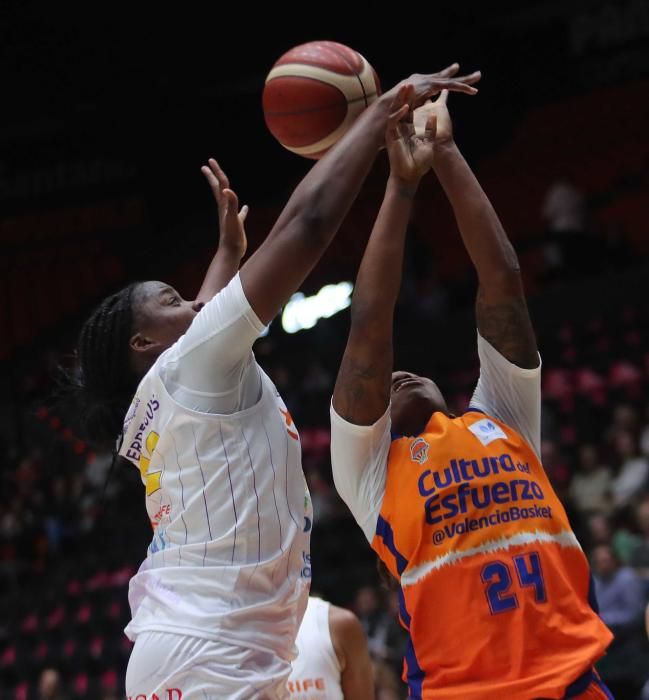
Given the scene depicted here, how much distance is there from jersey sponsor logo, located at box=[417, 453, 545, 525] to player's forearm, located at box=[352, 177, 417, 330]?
1.30 ft

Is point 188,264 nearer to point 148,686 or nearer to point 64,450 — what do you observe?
point 64,450

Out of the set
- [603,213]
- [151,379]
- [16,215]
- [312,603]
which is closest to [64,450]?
[16,215]

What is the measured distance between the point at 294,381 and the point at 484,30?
565 cm

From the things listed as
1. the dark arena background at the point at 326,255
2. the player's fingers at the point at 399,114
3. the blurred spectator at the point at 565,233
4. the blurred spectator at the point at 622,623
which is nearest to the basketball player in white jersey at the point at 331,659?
the player's fingers at the point at 399,114

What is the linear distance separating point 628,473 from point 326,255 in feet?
24.0

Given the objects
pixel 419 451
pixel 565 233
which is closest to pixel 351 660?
pixel 419 451

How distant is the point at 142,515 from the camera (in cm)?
1215

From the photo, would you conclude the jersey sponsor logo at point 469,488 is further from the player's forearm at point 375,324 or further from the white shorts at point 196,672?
the white shorts at point 196,672

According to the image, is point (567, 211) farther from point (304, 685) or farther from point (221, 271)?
point (221, 271)

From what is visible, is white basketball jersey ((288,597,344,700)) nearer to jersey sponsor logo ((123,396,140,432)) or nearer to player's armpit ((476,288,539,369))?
jersey sponsor logo ((123,396,140,432))

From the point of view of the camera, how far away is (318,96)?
338 centimetres

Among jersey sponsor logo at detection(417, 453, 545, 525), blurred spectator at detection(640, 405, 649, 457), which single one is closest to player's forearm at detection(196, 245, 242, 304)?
jersey sponsor logo at detection(417, 453, 545, 525)

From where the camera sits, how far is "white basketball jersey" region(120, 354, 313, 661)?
9.43 feet

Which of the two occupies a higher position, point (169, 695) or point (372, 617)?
point (169, 695)
